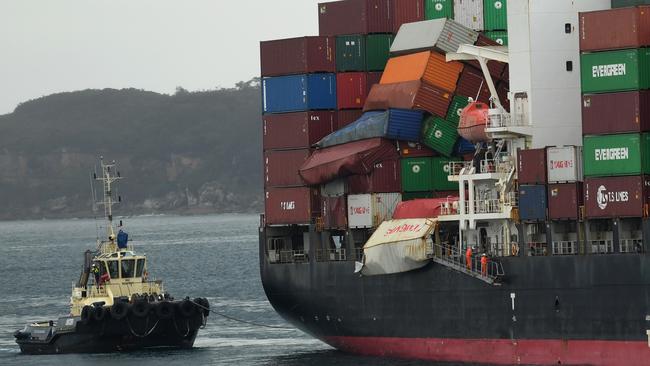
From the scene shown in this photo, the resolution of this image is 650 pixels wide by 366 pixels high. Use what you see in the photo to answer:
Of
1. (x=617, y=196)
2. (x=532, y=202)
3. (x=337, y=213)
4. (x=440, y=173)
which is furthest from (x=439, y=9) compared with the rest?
(x=617, y=196)

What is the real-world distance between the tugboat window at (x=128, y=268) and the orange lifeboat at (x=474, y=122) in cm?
1413

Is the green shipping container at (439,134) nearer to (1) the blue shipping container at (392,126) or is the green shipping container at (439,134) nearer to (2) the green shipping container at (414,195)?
(1) the blue shipping container at (392,126)

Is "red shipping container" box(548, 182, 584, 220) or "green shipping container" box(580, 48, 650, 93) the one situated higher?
"green shipping container" box(580, 48, 650, 93)

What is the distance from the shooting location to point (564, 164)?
2288 inches

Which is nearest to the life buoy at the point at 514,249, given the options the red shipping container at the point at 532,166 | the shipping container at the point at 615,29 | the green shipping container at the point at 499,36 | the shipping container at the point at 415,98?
the red shipping container at the point at 532,166

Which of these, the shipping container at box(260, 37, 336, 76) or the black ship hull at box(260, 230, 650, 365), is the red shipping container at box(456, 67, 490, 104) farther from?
the black ship hull at box(260, 230, 650, 365)

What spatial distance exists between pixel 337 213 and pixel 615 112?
13.1 meters

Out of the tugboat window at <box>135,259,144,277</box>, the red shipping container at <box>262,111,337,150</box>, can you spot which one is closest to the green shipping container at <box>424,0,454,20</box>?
the red shipping container at <box>262,111,337,150</box>

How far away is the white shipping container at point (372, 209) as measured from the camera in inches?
2552

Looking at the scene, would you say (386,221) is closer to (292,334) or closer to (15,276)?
(292,334)

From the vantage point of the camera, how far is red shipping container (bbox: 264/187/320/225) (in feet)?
220

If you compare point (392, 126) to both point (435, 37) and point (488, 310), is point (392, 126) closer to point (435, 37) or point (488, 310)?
point (435, 37)

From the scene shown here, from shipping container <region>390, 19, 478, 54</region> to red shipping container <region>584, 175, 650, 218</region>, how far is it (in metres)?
9.99

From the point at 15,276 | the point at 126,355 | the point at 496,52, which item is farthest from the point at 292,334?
the point at 15,276
